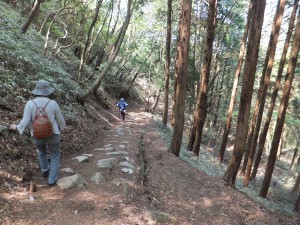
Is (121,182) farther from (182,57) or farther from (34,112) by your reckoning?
(182,57)

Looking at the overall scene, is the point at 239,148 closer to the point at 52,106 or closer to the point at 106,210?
the point at 106,210

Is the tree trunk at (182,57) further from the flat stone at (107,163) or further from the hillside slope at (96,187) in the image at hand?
the flat stone at (107,163)

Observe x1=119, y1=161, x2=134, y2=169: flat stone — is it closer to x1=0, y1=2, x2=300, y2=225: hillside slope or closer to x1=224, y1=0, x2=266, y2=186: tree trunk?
x1=0, y1=2, x2=300, y2=225: hillside slope

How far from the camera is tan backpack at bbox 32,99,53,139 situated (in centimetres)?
488

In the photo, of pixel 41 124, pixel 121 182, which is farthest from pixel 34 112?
pixel 121 182

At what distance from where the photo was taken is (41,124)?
4.88 meters

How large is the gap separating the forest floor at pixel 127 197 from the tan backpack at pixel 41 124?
89 cm

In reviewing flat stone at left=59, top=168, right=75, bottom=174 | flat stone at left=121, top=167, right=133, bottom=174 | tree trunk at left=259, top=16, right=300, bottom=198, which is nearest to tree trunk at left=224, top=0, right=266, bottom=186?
flat stone at left=121, top=167, right=133, bottom=174

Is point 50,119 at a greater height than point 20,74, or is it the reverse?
point 20,74

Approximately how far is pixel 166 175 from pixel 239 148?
2468 millimetres

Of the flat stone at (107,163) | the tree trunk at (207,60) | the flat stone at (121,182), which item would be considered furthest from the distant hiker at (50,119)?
the tree trunk at (207,60)

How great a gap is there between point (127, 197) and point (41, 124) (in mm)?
2049

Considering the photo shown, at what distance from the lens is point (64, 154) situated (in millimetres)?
7320

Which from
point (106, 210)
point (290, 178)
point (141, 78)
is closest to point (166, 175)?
point (106, 210)
